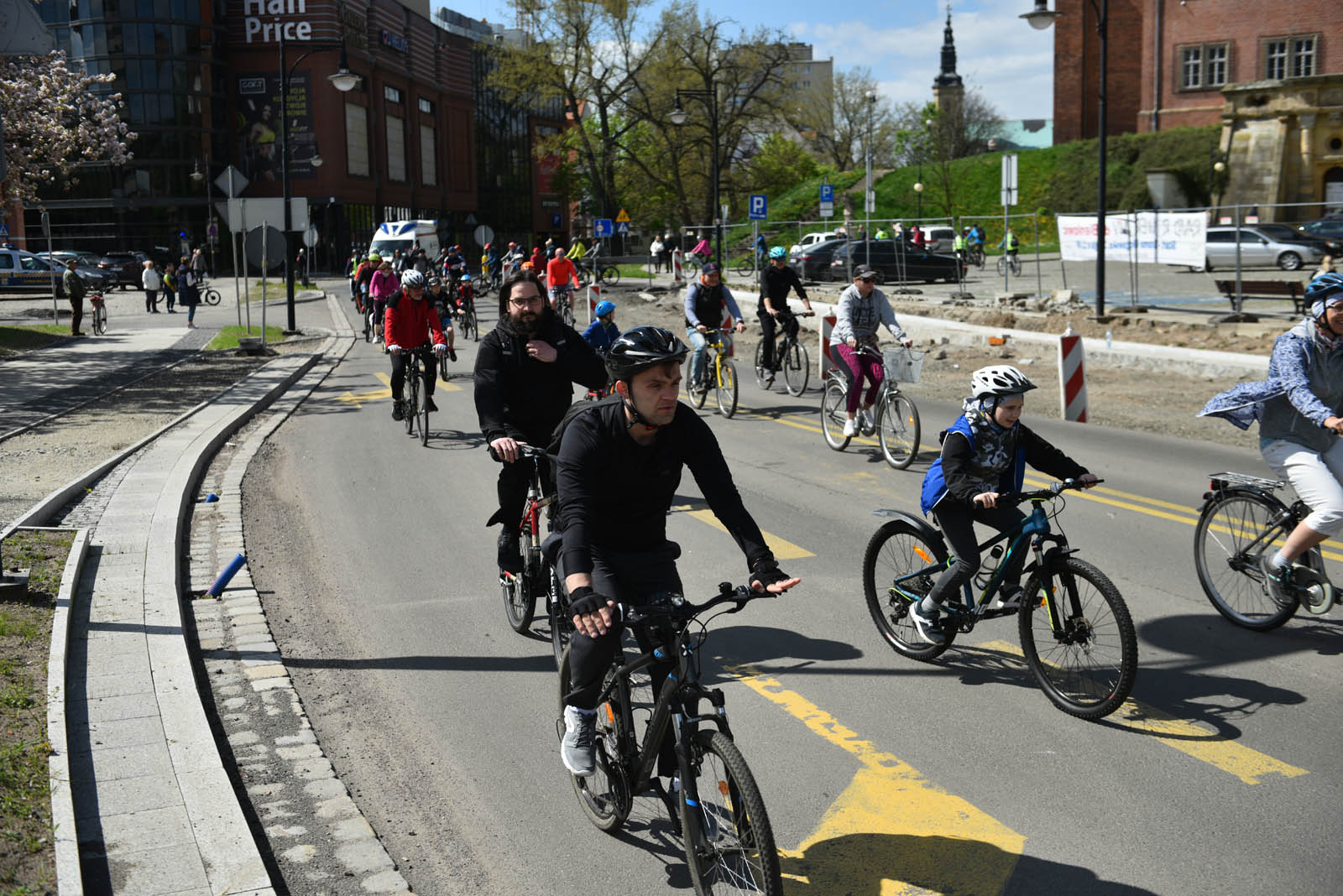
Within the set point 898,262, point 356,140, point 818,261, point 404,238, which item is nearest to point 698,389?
point 898,262

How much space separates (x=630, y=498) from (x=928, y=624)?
7.97ft

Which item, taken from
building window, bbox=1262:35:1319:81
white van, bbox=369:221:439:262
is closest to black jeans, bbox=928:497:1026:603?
white van, bbox=369:221:439:262

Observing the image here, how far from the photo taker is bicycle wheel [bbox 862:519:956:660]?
243 inches

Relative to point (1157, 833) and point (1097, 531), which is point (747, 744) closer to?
point (1157, 833)

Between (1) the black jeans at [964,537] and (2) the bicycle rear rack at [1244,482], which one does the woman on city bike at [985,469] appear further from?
(2) the bicycle rear rack at [1244,482]

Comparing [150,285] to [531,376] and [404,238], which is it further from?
[531,376]

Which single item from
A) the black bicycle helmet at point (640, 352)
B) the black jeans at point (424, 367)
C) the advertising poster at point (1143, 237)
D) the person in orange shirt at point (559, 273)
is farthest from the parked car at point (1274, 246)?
the black bicycle helmet at point (640, 352)

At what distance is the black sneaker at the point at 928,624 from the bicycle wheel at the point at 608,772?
7.01 feet

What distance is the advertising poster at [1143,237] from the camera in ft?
78.3

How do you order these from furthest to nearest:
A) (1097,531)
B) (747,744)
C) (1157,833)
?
(1097,531) < (747,744) < (1157,833)

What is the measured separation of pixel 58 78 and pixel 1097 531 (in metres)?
33.0

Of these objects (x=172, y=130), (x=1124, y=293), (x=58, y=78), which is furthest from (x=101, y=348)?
(x=172, y=130)

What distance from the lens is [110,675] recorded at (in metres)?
5.77

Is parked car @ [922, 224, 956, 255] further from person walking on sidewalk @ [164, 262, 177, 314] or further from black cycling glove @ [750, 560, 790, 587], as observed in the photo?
black cycling glove @ [750, 560, 790, 587]
